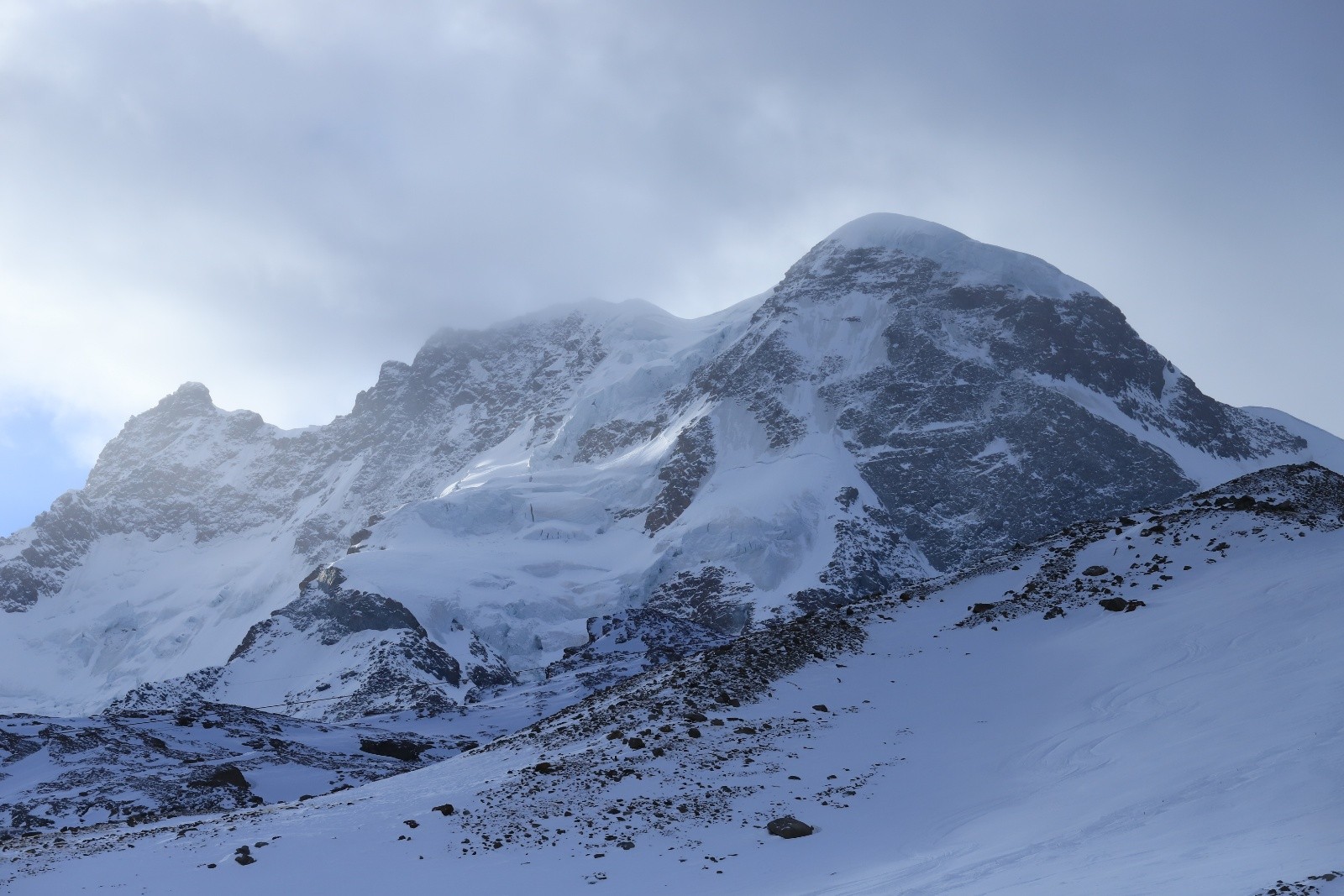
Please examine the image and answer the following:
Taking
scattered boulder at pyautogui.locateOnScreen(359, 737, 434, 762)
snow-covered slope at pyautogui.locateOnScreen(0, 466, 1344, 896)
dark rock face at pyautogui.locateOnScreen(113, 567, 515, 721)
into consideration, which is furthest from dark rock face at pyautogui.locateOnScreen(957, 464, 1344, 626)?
dark rock face at pyautogui.locateOnScreen(113, 567, 515, 721)

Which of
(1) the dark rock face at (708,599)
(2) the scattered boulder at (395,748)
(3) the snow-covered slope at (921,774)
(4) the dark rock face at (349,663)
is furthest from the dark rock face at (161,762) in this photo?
(1) the dark rock face at (708,599)

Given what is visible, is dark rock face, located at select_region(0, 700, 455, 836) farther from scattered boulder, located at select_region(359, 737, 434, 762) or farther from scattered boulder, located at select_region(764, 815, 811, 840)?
scattered boulder, located at select_region(764, 815, 811, 840)

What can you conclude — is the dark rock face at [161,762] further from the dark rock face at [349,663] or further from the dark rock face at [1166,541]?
the dark rock face at [349,663]

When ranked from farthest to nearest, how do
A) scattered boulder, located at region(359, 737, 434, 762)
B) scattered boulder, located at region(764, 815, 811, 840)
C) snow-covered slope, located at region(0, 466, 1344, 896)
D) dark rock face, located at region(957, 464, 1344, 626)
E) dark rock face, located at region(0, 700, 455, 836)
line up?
1. scattered boulder, located at region(359, 737, 434, 762)
2. dark rock face, located at region(0, 700, 455, 836)
3. dark rock face, located at region(957, 464, 1344, 626)
4. scattered boulder, located at region(764, 815, 811, 840)
5. snow-covered slope, located at region(0, 466, 1344, 896)

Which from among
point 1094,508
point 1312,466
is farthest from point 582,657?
point 1094,508

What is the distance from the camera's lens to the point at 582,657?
120 m

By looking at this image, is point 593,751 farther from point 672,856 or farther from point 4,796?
point 4,796

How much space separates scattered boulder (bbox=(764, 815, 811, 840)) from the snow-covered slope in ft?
0.74

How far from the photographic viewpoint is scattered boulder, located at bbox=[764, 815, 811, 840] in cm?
2611

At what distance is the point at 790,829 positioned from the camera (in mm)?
26109

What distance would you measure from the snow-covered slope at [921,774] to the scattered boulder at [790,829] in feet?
0.74

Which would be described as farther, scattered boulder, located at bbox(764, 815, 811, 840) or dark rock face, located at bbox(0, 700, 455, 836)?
dark rock face, located at bbox(0, 700, 455, 836)

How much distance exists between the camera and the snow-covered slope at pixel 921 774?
2183 cm

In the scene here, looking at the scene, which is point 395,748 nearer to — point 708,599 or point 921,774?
point 921,774
